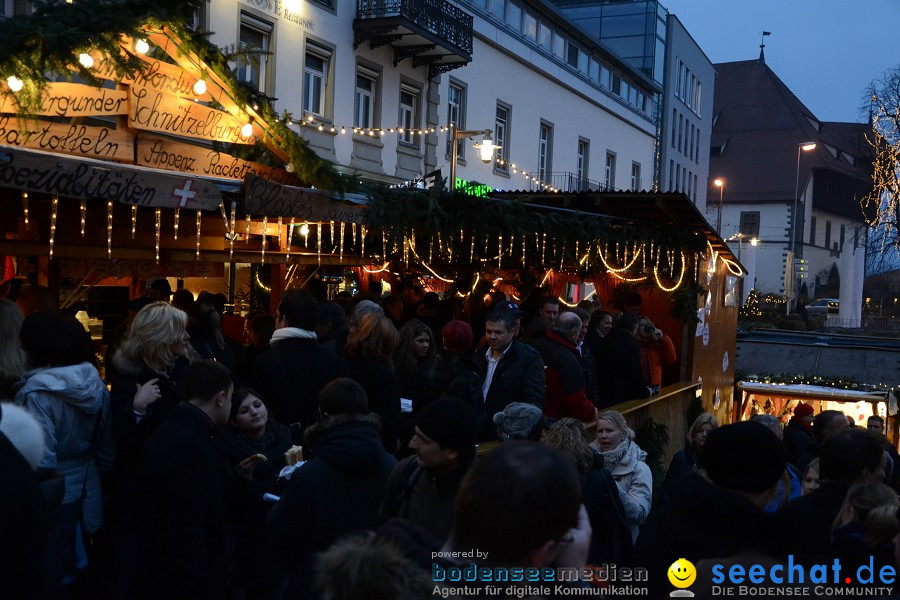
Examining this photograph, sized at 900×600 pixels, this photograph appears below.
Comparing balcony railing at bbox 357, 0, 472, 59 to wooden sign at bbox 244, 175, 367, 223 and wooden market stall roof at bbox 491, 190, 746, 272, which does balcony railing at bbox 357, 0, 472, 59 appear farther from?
wooden sign at bbox 244, 175, 367, 223

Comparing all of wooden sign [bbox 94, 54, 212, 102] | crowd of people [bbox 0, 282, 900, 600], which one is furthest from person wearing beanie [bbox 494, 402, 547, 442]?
wooden sign [bbox 94, 54, 212, 102]

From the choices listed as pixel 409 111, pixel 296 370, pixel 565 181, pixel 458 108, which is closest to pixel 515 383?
pixel 296 370

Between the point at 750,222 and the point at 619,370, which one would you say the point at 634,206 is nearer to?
the point at 619,370

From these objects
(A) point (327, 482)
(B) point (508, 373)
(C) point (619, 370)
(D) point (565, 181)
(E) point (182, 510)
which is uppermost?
(D) point (565, 181)

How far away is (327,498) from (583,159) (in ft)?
93.9

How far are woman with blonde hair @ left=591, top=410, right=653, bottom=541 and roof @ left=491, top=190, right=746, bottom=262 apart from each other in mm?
5836

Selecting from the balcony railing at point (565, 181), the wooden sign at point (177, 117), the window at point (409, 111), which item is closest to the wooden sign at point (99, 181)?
the wooden sign at point (177, 117)

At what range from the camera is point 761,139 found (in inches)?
2569

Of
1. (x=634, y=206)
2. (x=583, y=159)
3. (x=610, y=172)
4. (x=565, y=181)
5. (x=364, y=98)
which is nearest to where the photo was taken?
(x=634, y=206)

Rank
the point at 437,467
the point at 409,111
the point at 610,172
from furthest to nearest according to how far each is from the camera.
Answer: the point at 610,172 → the point at 409,111 → the point at 437,467

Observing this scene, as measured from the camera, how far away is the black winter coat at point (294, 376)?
5.13m

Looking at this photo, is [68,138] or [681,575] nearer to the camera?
[681,575]

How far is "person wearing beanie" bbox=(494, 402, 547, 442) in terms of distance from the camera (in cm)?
454

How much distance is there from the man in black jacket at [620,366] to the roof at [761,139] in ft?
193
